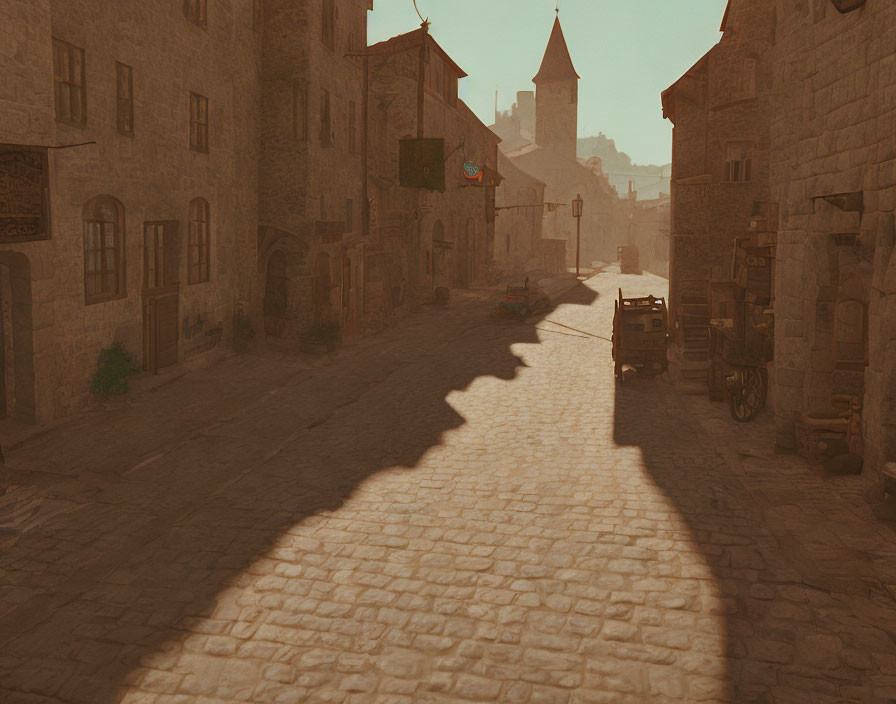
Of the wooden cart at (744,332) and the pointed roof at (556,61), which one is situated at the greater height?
the pointed roof at (556,61)

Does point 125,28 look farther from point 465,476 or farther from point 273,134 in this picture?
point 465,476

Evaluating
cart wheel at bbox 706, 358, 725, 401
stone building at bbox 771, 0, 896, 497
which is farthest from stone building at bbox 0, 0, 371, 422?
stone building at bbox 771, 0, 896, 497

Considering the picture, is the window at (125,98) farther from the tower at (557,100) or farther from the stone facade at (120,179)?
the tower at (557,100)

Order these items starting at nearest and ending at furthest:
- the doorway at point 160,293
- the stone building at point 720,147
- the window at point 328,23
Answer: the doorway at point 160,293 < the window at point 328,23 < the stone building at point 720,147

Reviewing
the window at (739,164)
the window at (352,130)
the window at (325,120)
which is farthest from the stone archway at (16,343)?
the window at (739,164)

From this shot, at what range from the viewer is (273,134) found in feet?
62.8

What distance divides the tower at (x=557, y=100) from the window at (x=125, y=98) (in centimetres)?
5383

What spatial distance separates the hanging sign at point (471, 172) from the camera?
108 feet

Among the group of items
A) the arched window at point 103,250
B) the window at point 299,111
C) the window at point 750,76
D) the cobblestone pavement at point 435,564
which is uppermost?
the window at point 750,76

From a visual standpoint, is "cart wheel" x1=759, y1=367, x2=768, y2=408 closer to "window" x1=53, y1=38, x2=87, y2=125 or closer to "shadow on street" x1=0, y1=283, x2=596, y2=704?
"shadow on street" x1=0, y1=283, x2=596, y2=704

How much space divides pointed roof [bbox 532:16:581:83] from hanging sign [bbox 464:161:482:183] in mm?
35862

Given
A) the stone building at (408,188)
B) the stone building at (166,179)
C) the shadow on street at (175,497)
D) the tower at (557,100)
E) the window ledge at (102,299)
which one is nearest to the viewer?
the shadow on street at (175,497)

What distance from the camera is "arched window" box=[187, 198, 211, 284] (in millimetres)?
16422

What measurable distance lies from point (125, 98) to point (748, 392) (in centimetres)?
1207
